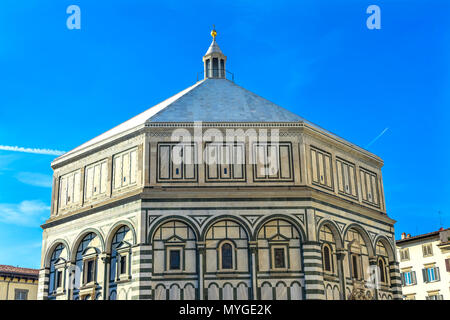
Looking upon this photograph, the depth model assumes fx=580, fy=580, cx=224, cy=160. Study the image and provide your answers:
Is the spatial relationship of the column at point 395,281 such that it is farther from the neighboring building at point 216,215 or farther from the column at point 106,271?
the column at point 106,271

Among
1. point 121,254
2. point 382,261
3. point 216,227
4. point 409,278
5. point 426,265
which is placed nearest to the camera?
point 216,227

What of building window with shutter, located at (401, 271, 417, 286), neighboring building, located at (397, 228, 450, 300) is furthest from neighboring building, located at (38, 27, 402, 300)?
building window with shutter, located at (401, 271, 417, 286)

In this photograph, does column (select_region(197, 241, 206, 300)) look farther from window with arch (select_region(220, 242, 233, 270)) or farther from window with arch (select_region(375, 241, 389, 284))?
window with arch (select_region(375, 241, 389, 284))

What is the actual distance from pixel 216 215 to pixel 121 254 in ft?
18.0

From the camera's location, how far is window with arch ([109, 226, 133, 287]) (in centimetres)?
3002

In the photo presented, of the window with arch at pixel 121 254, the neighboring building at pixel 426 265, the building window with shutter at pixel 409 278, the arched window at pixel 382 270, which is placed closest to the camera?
the window with arch at pixel 121 254

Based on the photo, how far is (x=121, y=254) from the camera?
30.6 metres

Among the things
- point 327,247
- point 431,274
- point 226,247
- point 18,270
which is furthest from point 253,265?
point 18,270

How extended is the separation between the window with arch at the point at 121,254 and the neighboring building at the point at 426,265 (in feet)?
101

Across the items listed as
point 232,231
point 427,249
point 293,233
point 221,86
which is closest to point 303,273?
point 293,233

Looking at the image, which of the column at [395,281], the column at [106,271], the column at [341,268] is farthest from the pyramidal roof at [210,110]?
the column at [395,281]

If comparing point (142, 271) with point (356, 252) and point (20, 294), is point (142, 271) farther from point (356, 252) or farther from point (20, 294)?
point (20, 294)

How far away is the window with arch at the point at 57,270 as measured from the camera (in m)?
33.4
